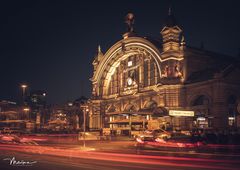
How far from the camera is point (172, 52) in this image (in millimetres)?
57844

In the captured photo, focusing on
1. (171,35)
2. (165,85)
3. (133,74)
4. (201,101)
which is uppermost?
(171,35)

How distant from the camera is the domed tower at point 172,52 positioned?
57.7 meters

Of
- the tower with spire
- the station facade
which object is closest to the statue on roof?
the station facade

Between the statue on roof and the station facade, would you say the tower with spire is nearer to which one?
the station facade

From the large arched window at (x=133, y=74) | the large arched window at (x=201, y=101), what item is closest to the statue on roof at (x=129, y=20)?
the large arched window at (x=133, y=74)

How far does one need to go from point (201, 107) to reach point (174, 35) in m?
15.1

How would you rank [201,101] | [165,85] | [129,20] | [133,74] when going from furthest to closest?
1. [129,20]
2. [133,74]
3. [165,85]
4. [201,101]

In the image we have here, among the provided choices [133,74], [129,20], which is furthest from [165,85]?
[129,20]

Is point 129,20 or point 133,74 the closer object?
point 133,74

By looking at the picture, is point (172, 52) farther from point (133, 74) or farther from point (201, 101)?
point (133, 74)

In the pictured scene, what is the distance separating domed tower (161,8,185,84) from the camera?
57.7 meters

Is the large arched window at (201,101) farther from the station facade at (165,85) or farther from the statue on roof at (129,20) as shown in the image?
the statue on roof at (129,20)

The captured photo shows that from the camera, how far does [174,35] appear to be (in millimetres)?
59031

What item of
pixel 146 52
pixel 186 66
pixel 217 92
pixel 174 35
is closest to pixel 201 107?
pixel 217 92
